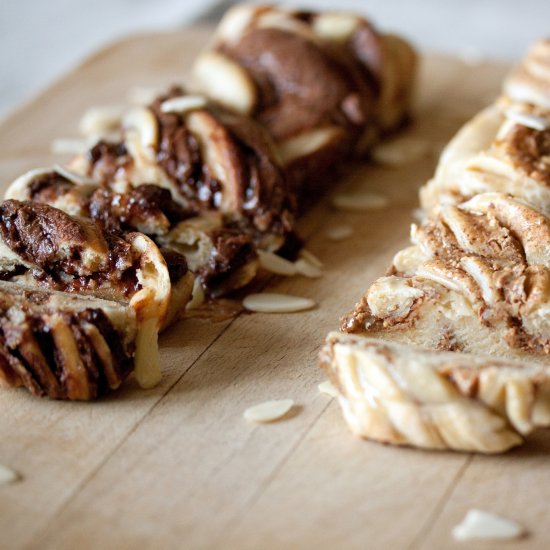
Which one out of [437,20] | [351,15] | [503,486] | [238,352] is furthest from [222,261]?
[437,20]

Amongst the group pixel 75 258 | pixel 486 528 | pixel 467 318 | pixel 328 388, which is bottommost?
pixel 486 528

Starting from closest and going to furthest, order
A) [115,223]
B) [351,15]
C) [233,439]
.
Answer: [233,439], [115,223], [351,15]

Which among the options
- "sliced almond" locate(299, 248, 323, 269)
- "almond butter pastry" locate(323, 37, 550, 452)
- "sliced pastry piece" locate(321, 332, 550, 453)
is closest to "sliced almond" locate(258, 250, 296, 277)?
"sliced almond" locate(299, 248, 323, 269)

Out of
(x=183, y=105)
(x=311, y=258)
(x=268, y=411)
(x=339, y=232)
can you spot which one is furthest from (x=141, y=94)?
(x=268, y=411)

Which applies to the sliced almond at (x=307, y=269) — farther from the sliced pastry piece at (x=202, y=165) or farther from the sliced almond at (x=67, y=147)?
the sliced almond at (x=67, y=147)

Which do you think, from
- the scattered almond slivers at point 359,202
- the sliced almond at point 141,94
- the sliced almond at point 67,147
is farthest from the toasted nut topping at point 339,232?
the sliced almond at point 141,94

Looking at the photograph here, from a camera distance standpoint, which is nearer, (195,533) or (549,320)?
(195,533)

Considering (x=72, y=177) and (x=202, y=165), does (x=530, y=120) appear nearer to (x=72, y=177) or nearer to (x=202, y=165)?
(x=202, y=165)

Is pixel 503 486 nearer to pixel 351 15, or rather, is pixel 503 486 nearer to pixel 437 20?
pixel 351 15
